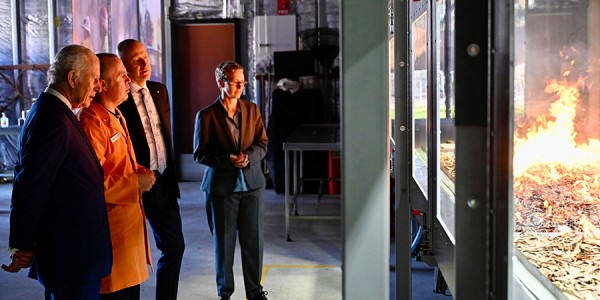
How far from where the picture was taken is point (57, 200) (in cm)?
281

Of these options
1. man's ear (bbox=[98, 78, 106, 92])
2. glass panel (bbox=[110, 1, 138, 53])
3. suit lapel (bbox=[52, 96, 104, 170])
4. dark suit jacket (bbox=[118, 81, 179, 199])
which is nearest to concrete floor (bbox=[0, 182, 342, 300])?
dark suit jacket (bbox=[118, 81, 179, 199])

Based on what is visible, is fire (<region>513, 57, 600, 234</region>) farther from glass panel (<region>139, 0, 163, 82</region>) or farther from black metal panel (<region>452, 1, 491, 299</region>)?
glass panel (<region>139, 0, 163, 82</region>)

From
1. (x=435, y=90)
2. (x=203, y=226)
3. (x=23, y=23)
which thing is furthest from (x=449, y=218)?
(x=23, y=23)

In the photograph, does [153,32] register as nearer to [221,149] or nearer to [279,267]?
[279,267]

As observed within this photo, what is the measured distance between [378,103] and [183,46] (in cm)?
1018

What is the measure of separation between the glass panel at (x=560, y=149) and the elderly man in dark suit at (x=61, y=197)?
1824 millimetres

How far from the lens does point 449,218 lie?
3035mm

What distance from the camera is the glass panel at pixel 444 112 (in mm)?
3098

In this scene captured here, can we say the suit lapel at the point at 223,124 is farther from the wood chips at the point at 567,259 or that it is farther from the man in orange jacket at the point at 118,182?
the wood chips at the point at 567,259

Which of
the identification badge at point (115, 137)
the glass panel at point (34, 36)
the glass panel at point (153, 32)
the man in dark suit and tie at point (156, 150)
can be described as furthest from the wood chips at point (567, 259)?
the glass panel at point (34, 36)

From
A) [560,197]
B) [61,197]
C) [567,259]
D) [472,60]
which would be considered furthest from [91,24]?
[472,60]

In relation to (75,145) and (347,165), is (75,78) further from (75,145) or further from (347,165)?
(347,165)

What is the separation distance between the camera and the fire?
319cm

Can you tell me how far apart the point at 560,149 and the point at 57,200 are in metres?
2.75
